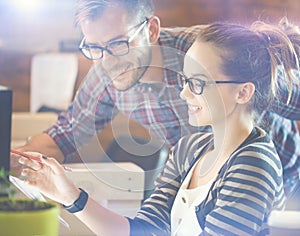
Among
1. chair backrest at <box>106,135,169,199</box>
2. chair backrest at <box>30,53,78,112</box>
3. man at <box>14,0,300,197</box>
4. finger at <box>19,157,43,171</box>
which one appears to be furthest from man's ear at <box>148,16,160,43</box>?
chair backrest at <box>30,53,78,112</box>

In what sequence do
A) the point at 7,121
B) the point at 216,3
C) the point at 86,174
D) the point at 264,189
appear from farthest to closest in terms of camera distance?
the point at 216,3
the point at 86,174
the point at 264,189
the point at 7,121

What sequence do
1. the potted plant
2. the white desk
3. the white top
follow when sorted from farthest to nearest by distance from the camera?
1. the white desk
2. the white top
3. the potted plant

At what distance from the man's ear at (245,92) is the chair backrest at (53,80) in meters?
2.57

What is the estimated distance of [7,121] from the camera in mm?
846

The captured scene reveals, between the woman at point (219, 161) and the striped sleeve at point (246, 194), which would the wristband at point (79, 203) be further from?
the striped sleeve at point (246, 194)

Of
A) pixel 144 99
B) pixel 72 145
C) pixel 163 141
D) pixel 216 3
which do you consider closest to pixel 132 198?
pixel 163 141

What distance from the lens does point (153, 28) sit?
145cm

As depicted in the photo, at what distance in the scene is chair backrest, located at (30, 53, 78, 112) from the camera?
3758 millimetres

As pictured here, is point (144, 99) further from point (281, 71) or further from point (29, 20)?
point (29, 20)

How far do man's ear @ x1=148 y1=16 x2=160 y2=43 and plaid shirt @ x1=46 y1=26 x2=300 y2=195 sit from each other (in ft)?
0.10

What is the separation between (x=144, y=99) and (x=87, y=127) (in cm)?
25

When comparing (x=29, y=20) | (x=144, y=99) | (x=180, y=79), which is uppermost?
(x=180, y=79)

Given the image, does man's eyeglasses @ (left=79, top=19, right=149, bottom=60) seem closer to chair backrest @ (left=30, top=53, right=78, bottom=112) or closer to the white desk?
the white desk

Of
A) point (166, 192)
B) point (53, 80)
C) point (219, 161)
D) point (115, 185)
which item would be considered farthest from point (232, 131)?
point (53, 80)
